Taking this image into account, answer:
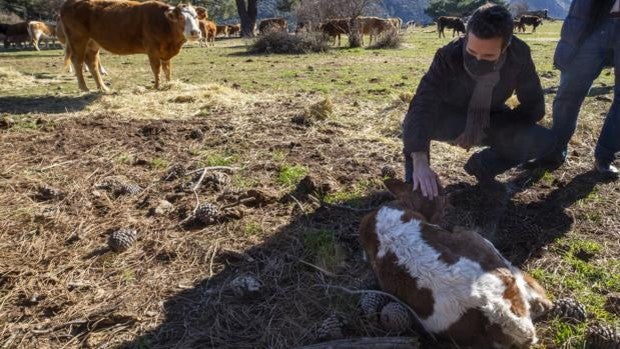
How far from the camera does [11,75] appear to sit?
32.6 feet

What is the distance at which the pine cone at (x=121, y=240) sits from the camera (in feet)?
10.1

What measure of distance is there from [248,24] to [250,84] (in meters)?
24.7

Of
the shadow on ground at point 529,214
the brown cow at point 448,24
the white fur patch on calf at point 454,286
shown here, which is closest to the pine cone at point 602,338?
the white fur patch on calf at point 454,286

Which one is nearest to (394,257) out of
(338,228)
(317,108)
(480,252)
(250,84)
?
(480,252)

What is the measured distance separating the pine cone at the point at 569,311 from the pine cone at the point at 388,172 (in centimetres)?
185

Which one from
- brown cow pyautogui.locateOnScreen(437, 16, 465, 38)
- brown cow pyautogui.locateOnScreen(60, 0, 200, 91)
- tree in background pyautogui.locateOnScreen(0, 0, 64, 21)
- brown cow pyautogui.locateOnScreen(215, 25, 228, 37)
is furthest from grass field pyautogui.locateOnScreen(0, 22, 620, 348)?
tree in background pyautogui.locateOnScreen(0, 0, 64, 21)

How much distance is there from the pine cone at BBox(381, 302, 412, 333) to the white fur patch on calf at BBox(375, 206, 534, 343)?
0.09 meters

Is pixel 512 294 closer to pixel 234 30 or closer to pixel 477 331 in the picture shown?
pixel 477 331

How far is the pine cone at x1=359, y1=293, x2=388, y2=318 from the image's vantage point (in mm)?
2326

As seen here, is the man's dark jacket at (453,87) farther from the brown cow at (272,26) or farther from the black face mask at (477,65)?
the brown cow at (272,26)

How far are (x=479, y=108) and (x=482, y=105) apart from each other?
3cm

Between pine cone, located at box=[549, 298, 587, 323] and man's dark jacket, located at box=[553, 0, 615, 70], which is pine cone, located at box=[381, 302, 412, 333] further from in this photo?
man's dark jacket, located at box=[553, 0, 615, 70]

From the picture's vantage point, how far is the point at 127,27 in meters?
8.42

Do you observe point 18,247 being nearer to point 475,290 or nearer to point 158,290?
point 158,290
